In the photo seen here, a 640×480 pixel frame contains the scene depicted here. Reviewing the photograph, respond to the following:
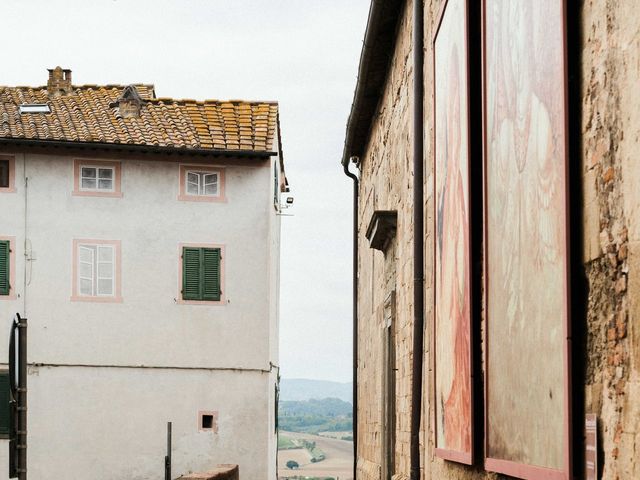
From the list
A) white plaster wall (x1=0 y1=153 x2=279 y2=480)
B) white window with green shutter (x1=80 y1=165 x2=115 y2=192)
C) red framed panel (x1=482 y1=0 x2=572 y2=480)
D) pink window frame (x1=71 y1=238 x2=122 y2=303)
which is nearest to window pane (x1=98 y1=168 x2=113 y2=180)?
white window with green shutter (x1=80 y1=165 x2=115 y2=192)

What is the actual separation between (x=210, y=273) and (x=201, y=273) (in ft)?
0.65

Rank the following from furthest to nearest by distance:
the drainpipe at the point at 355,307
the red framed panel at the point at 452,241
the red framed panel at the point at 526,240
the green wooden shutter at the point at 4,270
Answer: the green wooden shutter at the point at 4,270
the drainpipe at the point at 355,307
the red framed panel at the point at 452,241
the red framed panel at the point at 526,240

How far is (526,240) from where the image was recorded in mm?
4941

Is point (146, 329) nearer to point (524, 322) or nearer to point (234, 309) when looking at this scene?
point (234, 309)

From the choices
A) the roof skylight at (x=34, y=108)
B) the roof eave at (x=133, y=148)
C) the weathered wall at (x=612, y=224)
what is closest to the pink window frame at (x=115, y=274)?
the roof eave at (x=133, y=148)

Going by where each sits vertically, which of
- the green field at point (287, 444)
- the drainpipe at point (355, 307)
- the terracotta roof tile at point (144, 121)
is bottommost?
the green field at point (287, 444)

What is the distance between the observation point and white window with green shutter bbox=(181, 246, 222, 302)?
84.3 feet

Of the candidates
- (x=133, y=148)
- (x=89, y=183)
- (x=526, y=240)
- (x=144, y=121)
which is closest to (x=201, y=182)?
(x=133, y=148)

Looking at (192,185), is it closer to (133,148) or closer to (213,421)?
(133,148)

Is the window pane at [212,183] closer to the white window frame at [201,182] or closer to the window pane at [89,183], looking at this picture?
the white window frame at [201,182]

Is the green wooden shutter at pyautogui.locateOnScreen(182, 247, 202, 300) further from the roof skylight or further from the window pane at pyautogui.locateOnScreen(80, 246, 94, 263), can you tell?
the roof skylight

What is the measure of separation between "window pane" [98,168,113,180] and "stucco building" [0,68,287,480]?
0.07 ft

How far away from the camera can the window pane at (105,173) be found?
26109 millimetres

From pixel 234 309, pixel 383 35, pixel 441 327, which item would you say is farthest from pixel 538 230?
pixel 234 309
